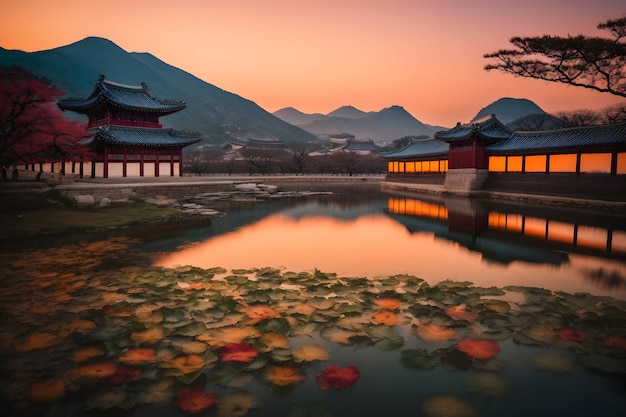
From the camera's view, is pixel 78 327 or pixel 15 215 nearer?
pixel 78 327

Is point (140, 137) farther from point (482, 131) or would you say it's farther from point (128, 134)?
point (482, 131)

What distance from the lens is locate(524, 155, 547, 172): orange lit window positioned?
30.2 m

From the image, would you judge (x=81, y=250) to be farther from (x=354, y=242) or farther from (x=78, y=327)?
(x=354, y=242)

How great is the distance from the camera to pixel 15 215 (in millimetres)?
15953

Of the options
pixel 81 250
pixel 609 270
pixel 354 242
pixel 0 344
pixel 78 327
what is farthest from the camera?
pixel 354 242

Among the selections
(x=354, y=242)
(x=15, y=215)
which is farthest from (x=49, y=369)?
(x=15, y=215)

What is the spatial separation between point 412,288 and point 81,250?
10.0 m

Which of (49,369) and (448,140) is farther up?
(448,140)

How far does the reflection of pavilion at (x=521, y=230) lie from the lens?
12352 mm

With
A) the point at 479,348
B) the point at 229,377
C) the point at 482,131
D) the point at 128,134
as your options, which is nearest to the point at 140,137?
the point at 128,134

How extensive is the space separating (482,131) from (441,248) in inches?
998

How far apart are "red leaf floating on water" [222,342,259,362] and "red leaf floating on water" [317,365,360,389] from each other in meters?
0.99

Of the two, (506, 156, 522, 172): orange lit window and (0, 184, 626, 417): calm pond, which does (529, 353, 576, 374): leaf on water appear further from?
(506, 156, 522, 172): orange lit window

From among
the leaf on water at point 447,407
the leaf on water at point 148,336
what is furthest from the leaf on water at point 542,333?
the leaf on water at point 148,336
